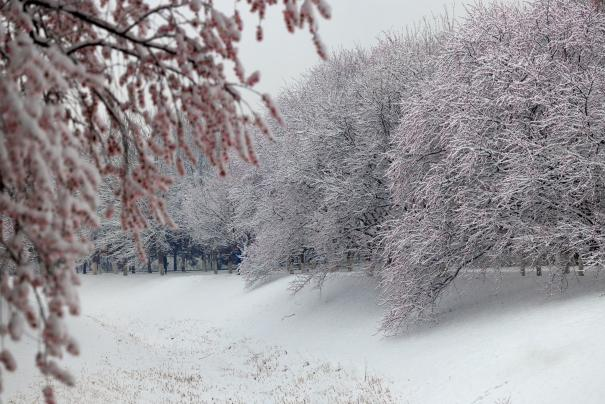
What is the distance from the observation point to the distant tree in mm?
2748

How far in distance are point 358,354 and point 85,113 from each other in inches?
572

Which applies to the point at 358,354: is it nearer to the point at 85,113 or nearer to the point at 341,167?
the point at 341,167

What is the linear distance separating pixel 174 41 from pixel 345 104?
20.4 meters

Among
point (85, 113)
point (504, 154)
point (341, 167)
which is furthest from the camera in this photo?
point (341, 167)

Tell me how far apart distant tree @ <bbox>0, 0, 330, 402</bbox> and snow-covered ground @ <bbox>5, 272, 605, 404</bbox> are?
8.62m

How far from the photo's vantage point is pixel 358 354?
17.3 m

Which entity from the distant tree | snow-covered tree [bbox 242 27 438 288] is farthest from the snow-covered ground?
the distant tree

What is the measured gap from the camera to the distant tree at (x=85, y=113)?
2748 mm

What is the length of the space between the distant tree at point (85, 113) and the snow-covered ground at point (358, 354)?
28.3 ft

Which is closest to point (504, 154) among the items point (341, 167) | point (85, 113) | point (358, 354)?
point (358, 354)

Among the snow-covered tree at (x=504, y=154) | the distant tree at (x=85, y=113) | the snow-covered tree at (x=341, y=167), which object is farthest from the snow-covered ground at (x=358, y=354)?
the distant tree at (x=85, y=113)

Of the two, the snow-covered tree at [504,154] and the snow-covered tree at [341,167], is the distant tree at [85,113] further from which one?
the snow-covered tree at [341,167]

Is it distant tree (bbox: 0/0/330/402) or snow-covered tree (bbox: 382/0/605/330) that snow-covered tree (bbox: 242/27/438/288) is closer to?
snow-covered tree (bbox: 382/0/605/330)

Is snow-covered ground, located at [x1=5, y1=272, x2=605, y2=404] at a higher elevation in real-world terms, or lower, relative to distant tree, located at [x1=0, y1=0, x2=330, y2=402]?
lower
